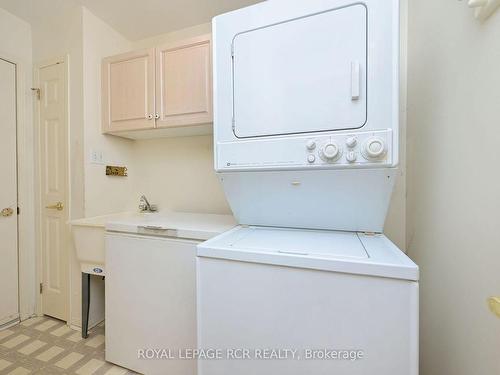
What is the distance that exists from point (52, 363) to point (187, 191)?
1.58 meters

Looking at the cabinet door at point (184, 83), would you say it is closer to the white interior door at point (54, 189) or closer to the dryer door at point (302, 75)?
the dryer door at point (302, 75)

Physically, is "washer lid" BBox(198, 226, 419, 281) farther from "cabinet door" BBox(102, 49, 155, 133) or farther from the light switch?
"cabinet door" BBox(102, 49, 155, 133)

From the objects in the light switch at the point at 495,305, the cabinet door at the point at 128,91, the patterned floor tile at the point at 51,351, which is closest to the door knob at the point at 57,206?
the cabinet door at the point at 128,91

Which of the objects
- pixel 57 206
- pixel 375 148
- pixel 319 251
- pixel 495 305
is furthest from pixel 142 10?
pixel 495 305

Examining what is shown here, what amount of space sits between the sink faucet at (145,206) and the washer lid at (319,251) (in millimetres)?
1439

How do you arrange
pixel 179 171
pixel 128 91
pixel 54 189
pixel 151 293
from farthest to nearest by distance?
pixel 179 171 < pixel 54 189 < pixel 128 91 < pixel 151 293

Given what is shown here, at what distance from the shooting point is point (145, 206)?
2297mm

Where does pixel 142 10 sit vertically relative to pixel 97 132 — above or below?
above

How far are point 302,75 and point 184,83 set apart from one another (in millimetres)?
1125

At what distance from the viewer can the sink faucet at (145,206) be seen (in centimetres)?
229

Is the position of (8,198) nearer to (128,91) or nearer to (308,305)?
(128,91)

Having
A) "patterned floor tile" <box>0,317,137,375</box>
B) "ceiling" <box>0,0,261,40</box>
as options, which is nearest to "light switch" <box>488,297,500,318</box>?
"patterned floor tile" <box>0,317,137,375</box>

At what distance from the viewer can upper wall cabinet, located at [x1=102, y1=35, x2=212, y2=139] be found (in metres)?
1.71

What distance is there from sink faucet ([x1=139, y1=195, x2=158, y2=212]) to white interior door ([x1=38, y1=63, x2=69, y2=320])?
0.61 metres
